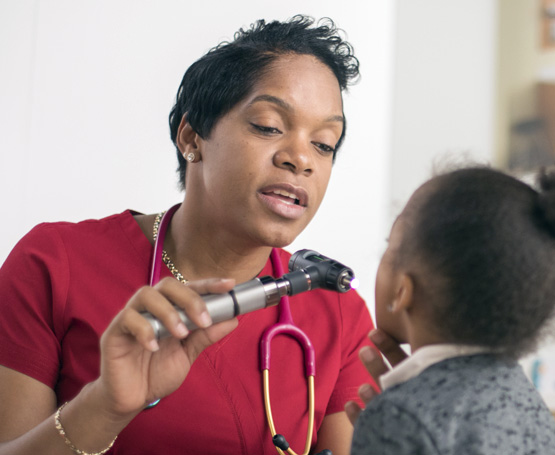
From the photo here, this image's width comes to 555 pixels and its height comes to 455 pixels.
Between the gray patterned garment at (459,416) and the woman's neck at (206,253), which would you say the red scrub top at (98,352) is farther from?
the gray patterned garment at (459,416)

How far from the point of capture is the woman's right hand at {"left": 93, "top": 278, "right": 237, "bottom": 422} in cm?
79

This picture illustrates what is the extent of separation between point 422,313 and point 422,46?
2.10 metres

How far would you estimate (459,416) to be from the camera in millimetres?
738

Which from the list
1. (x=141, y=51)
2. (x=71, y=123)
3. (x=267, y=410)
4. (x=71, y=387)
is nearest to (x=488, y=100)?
(x=141, y=51)

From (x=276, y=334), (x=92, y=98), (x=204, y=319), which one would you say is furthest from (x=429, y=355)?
(x=92, y=98)

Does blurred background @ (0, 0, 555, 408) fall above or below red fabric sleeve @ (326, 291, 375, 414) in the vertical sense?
above

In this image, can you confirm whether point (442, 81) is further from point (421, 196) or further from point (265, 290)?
point (265, 290)

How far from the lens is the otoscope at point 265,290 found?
0.80 metres

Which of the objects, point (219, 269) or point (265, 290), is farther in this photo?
point (219, 269)

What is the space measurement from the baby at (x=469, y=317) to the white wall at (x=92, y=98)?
114cm

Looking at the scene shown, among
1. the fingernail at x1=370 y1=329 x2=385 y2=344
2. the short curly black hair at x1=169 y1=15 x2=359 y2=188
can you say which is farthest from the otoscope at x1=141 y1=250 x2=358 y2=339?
the short curly black hair at x1=169 y1=15 x2=359 y2=188

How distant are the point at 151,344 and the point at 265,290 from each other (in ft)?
0.54

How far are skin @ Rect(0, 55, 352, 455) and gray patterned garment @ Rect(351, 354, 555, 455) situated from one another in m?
0.26

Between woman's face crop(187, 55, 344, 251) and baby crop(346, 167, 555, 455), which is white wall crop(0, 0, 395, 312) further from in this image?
baby crop(346, 167, 555, 455)
